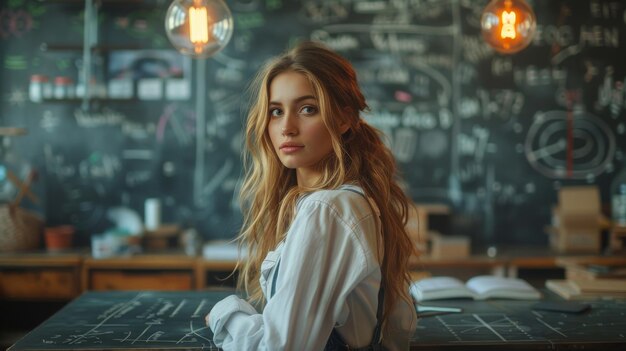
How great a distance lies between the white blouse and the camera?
1.74 meters

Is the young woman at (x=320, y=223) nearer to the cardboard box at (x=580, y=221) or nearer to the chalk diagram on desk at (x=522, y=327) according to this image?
the chalk diagram on desk at (x=522, y=327)

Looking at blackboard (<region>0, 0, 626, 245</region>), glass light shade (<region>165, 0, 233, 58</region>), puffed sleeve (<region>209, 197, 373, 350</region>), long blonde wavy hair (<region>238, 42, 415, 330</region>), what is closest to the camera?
puffed sleeve (<region>209, 197, 373, 350</region>)

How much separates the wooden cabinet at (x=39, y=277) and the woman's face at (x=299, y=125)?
9.46 feet

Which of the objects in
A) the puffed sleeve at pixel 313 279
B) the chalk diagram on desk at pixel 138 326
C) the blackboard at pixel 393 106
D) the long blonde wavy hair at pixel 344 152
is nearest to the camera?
the puffed sleeve at pixel 313 279

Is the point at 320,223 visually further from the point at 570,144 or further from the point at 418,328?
the point at 570,144

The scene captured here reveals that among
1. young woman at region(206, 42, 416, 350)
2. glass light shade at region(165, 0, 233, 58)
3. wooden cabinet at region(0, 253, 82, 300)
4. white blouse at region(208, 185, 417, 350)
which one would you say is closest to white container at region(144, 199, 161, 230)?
wooden cabinet at region(0, 253, 82, 300)

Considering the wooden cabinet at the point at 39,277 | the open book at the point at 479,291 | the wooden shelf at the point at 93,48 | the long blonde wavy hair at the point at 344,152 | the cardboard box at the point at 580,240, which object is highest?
the wooden shelf at the point at 93,48

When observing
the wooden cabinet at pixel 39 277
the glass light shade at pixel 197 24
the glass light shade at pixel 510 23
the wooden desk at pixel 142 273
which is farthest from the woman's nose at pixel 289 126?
the wooden cabinet at pixel 39 277

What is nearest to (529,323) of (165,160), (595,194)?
(595,194)

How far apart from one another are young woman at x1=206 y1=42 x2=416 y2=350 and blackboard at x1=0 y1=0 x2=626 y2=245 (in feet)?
8.98

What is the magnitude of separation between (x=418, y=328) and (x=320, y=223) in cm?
90

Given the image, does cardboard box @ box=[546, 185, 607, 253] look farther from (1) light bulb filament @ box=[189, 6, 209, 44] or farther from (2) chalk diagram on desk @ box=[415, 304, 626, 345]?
(1) light bulb filament @ box=[189, 6, 209, 44]

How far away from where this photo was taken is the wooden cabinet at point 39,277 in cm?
443

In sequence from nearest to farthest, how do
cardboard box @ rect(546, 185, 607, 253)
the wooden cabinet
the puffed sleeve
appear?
1. the puffed sleeve
2. the wooden cabinet
3. cardboard box @ rect(546, 185, 607, 253)
